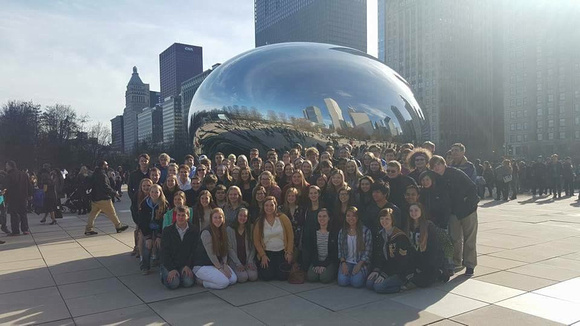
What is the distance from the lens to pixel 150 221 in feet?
21.6

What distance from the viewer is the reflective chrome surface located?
1175 cm

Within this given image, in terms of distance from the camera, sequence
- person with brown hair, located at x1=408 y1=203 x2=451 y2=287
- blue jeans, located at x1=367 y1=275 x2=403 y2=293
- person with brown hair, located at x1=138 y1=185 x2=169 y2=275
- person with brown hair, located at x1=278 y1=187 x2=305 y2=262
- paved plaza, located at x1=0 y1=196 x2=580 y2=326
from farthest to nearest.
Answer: person with brown hair, located at x1=138 y1=185 x2=169 y2=275 → person with brown hair, located at x1=278 y1=187 x2=305 y2=262 → person with brown hair, located at x1=408 y1=203 x2=451 y2=287 → blue jeans, located at x1=367 y1=275 x2=403 y2=293 → paved plaza, located at x1=0 y1=196 x2=580 y2=326

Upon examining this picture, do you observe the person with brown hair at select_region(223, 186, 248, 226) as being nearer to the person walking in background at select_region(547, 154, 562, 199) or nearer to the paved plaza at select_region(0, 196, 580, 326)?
the paved plaza at select_region(0, 196, 580, 326)

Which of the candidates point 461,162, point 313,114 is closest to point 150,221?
point 461,162

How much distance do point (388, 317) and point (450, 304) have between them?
82 cm

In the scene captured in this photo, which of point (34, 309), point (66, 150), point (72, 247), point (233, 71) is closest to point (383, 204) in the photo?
point (34, 309)

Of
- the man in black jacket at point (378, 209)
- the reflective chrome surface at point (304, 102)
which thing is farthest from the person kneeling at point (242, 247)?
the reflective chrome surface at point (304, 102)

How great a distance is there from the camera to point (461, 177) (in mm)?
5992

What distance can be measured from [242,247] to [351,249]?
1430 millimetres

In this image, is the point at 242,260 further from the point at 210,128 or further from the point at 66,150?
the point at 66,150

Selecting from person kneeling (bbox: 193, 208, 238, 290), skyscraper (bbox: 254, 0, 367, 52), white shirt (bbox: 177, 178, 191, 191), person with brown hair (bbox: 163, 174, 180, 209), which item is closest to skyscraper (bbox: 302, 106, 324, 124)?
white shirt (bbox: 177, 178, 191, 191)

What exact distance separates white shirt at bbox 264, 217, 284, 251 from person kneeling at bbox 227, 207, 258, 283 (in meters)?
0.23

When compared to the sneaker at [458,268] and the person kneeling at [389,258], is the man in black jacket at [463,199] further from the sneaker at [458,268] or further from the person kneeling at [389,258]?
the person kneeling at [389,258]

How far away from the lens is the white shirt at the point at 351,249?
5625 millimetres
